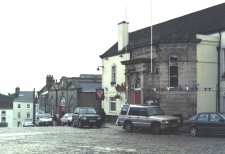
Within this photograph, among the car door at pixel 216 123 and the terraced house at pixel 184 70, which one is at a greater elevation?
the terraced house at pixel 184 70

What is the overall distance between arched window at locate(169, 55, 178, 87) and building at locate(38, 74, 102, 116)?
2616 centimetres

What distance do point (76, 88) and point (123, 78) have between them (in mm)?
19038

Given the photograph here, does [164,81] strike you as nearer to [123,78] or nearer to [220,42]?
[220,42]

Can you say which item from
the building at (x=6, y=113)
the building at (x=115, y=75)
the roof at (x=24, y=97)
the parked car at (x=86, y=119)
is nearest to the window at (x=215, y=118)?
the parked car at (x=86, y=119)

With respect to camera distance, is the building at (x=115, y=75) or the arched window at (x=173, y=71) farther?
the building at (x=115, y=75)

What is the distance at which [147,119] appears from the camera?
1070 inches

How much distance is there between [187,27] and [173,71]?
707 centimetres

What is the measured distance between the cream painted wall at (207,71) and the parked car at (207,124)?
7674 mm

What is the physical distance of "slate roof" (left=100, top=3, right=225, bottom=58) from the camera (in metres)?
32.3

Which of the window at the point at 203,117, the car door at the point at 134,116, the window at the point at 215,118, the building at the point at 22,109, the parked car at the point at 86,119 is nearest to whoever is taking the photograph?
the window at the point at 215,118

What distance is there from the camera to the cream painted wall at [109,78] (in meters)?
41.1

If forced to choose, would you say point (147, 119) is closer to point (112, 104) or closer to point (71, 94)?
point (112, 104)

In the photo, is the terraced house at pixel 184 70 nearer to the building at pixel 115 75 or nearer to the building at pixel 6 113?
the building at pixel 115 75

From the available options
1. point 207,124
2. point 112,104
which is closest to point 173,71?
point 207,124
